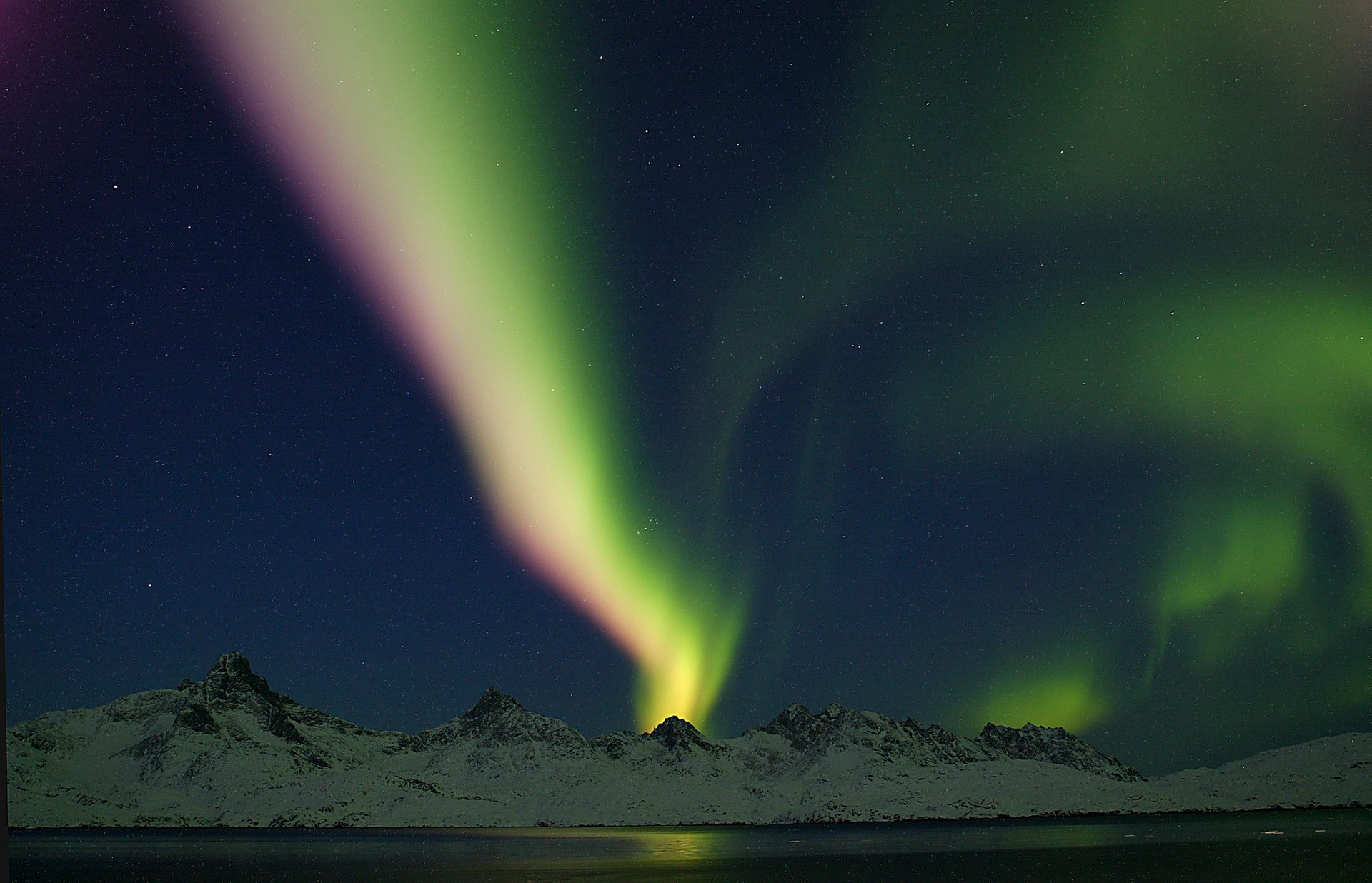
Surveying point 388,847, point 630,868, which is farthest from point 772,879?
point 388,847

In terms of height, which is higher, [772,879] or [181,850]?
[181,850]

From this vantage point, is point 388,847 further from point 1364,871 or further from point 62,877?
point 1364,871

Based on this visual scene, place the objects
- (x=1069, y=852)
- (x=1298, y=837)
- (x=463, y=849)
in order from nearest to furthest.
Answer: (x=1069, y=852) < (x=1298, y=837) < (x=463, y=849)

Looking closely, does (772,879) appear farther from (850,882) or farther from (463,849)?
(463,849)

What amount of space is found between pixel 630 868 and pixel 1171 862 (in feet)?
163

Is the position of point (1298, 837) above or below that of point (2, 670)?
above

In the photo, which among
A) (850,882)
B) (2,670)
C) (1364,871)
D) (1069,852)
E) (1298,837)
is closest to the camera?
(2,670)

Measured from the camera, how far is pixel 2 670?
8773 millimetres

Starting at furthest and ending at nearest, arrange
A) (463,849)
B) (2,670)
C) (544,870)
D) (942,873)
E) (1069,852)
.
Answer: (463,849)
(1069,852)
(544,870)
(942,873)
(2,670)

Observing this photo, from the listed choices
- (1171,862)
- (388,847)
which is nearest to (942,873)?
(1171,862)

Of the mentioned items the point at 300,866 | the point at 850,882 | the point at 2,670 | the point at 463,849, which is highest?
the point at 463,849

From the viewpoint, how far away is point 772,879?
88875 mm

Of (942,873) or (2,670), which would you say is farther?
(942,873)

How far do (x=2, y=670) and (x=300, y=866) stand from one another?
134480 millimetres
